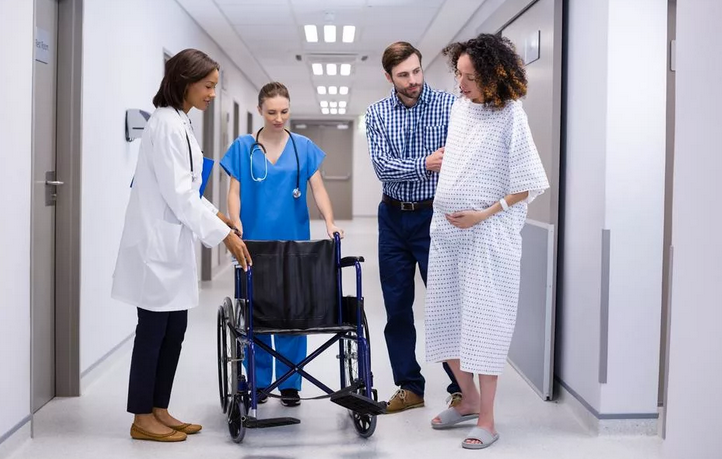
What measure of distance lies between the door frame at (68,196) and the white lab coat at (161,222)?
784mm

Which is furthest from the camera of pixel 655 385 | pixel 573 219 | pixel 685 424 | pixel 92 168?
pixel 92 168

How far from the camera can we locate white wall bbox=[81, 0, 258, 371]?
3.85 metres

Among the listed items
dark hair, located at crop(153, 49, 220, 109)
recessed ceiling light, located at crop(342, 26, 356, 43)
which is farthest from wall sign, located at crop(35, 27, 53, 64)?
recessed ceiling light, located at crop(342, 26, 356, 43)

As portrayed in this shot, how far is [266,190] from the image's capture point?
3.41m

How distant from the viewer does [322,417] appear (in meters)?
3.39

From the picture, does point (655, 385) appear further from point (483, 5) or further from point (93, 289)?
point (483, 5)

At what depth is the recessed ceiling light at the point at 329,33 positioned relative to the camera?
701 cm

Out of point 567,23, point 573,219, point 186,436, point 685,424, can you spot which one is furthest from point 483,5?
point 685,424

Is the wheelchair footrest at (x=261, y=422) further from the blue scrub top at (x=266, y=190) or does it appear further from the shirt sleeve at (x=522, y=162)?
the shirt sleeve at (x=522, y=162)

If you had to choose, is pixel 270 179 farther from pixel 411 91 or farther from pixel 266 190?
pixel 411 91

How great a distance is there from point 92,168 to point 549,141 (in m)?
2.08

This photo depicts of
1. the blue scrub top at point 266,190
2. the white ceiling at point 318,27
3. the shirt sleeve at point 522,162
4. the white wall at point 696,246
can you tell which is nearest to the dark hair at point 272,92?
the blue scrub top at point 266,190

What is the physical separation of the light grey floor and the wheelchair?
0.11 metres

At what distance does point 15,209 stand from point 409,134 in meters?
1.49
